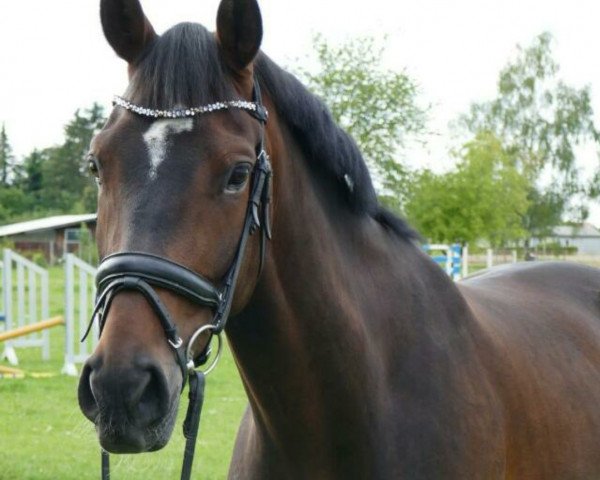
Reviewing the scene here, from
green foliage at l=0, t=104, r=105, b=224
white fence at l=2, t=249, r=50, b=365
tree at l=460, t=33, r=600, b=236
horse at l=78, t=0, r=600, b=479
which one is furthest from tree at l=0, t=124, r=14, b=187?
horse at l=78, t=0, r=600, b=479

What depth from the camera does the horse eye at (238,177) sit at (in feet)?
7.15

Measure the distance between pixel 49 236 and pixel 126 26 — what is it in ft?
185

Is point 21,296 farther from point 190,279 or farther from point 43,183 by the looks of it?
point 43,183

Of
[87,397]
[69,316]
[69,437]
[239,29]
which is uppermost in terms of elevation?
[239,29]

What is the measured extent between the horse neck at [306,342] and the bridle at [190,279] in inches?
7.1

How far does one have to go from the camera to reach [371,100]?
77.7 feet

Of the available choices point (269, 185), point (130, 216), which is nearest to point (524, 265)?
point (269, 185)

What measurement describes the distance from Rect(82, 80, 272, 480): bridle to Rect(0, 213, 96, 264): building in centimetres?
5103

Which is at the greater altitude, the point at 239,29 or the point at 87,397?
the point at 239,29

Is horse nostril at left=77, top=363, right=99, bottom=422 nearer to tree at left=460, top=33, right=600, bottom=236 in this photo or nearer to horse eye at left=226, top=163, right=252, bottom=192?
horse eye at left=226, top=163, right=252, bottom=192

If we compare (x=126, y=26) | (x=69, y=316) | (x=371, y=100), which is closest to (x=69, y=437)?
(x=69, y=316)

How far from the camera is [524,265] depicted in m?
4.38

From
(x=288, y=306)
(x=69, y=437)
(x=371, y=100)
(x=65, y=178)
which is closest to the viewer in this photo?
(x=288, y=306)

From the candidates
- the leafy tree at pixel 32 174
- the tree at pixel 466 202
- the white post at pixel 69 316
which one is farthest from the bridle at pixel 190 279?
the leafy tree at pixel 32 174
